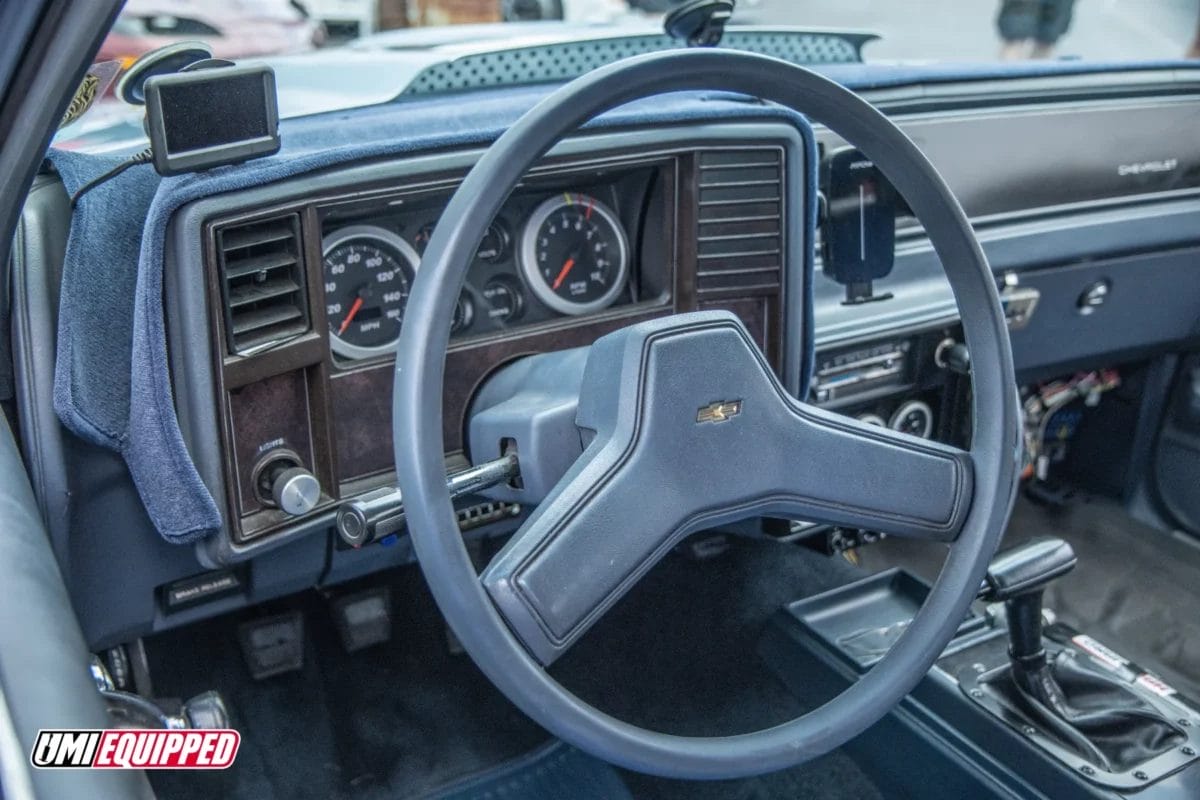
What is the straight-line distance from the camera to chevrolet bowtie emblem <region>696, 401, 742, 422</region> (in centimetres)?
116

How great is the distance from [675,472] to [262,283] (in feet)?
1.93

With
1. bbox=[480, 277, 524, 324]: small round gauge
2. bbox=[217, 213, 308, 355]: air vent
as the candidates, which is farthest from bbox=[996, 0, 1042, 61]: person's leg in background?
bbox=[217, 213, 308, 355]: air vent

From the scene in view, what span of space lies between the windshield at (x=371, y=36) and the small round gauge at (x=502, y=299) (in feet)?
1.34

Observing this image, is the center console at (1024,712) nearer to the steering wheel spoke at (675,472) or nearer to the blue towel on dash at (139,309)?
the steering wheel spoke at (675,472)

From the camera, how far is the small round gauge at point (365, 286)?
1504 millimetres

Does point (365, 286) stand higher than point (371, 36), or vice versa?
point (371, 36)

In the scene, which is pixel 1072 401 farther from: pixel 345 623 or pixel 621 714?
pixel 345 623

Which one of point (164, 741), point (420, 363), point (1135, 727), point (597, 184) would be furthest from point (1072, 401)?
point (164, 741)

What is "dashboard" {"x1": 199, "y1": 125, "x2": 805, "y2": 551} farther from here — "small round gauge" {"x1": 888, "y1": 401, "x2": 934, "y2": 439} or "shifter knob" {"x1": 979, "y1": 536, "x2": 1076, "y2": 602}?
"small round gauge" {"x1": 888, "y1": 401, "x2": 934, "y2": 439}

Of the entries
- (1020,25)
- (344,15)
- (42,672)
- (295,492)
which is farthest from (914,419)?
(1020,25)

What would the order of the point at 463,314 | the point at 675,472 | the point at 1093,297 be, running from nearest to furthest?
the point at 675,472, the point at 463,314, the point at 1093,297

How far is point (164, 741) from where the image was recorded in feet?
2.46

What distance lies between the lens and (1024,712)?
165cm

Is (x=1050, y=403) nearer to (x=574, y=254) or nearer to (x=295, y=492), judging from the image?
(x=574, y=254)
